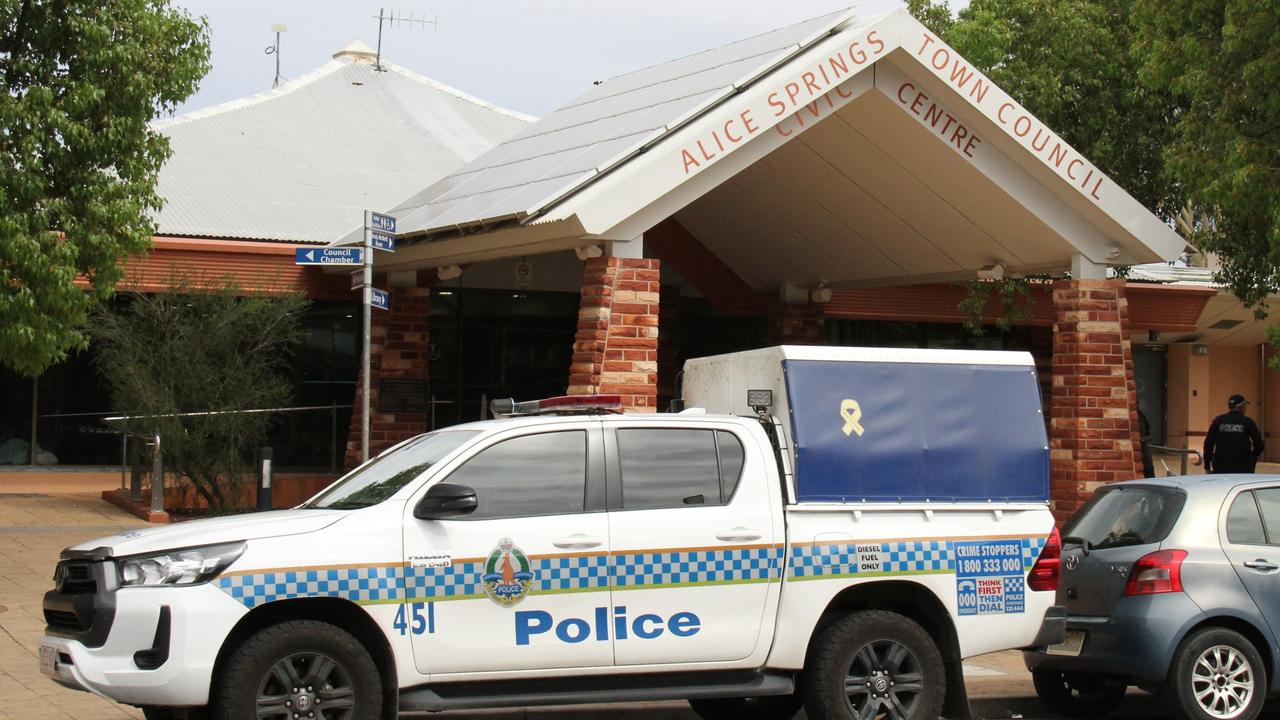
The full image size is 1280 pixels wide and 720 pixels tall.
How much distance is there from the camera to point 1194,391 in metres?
29.1

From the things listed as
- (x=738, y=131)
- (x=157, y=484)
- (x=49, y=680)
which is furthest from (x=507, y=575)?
(x=157, y=484)

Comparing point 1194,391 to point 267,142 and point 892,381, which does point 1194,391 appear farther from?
point 892,381

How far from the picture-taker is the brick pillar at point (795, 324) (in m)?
19.9

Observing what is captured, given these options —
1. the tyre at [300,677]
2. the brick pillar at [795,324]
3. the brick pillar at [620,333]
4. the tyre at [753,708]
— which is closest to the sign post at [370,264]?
the brick pillar at [620,333]

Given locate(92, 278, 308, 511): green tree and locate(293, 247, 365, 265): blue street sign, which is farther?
locate(92, 278, 308, 511): green tree

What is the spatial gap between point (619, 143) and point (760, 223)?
4.49 meters

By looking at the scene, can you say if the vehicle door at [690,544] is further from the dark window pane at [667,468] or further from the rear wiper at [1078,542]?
the rear wiper at [1078,542]

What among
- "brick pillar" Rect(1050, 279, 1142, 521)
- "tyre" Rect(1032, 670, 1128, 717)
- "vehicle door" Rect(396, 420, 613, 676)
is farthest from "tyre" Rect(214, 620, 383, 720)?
"brick pillar" Rect(1050, 279, 1142, 521)

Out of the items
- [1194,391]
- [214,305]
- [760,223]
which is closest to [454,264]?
[214,305]

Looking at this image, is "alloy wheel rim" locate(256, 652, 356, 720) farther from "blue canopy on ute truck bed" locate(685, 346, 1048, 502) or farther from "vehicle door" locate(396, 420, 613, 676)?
"blue canopy on ute truck bed" locate(685, 346, 1048, 502)

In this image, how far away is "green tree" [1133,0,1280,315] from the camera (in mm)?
14875

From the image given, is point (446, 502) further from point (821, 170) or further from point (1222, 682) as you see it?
point (821, 170)

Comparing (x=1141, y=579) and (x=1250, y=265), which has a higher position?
(x=1250, y=265)

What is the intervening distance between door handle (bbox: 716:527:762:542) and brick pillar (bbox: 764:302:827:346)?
1207 centimetres
